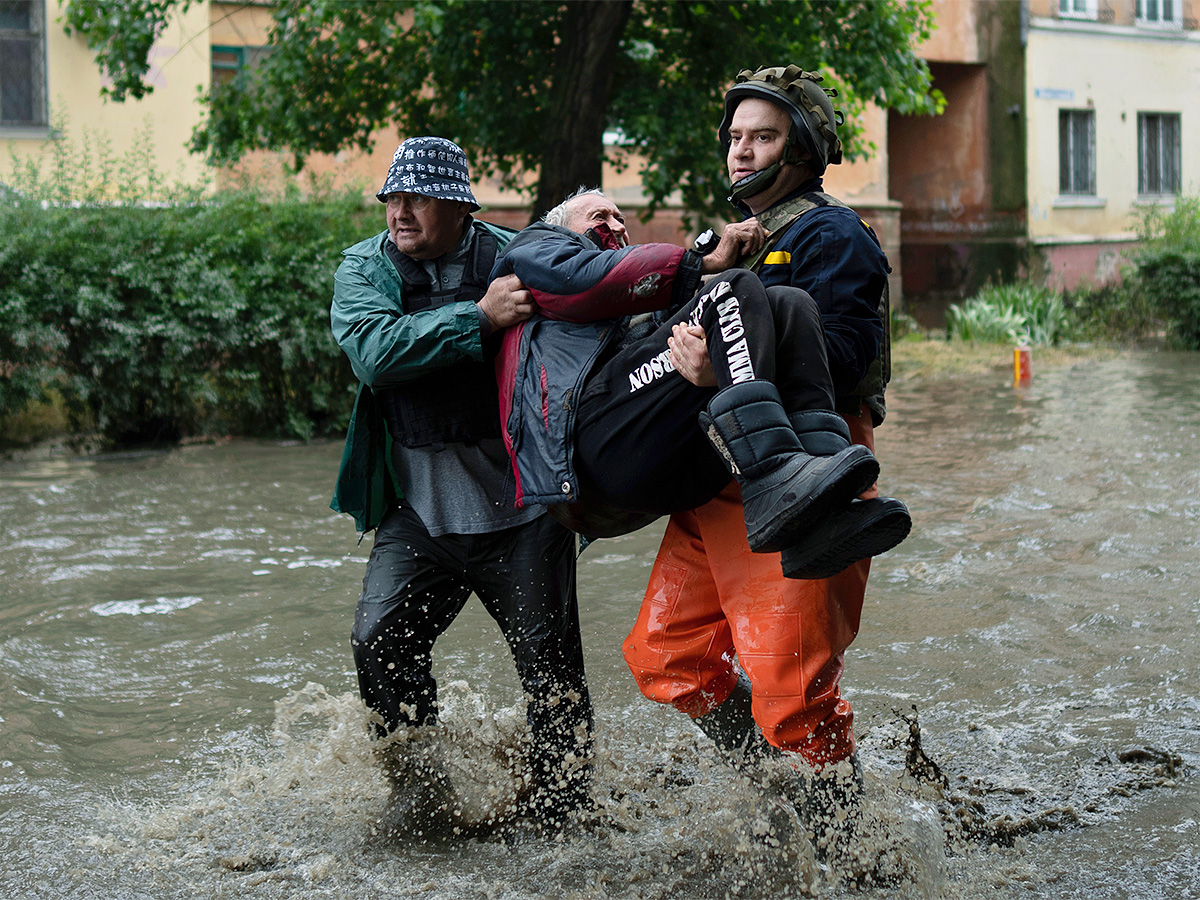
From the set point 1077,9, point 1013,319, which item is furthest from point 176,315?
point 1077,9

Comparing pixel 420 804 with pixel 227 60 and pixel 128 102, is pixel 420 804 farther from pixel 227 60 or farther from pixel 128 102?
pixel 227 60

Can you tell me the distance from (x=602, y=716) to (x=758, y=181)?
236 cm

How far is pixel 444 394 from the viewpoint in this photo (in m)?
3.76

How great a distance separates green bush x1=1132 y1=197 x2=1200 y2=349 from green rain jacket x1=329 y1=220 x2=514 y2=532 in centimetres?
1829

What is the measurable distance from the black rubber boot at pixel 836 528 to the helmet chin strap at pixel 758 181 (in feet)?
2.42

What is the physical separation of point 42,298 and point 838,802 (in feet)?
30.5

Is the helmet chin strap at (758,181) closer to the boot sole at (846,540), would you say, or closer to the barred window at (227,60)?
the boot sole at (846,540)

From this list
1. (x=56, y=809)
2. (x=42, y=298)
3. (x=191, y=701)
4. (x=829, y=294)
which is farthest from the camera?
(x=42, y=298)

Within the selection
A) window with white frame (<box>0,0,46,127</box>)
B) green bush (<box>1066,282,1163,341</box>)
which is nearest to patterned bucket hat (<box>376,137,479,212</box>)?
window with white frame (<box>0,0,46,127</box>)

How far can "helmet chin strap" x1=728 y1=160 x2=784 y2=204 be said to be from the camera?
10.8ft

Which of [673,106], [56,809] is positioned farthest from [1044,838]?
[673,106]

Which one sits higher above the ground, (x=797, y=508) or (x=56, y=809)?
(x=797, y=508)

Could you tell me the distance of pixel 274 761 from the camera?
4.36 metres

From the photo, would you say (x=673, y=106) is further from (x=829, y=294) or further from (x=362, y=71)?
(x=829, y=294)
